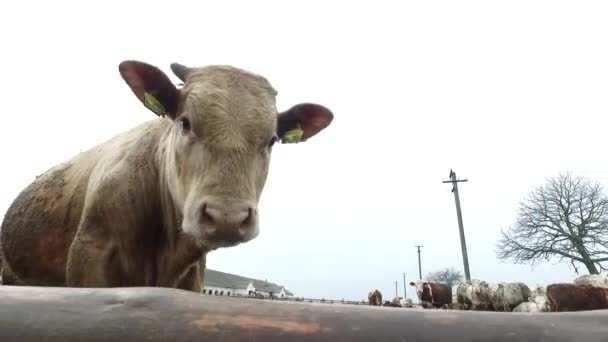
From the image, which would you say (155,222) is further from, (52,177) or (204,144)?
(52,177)

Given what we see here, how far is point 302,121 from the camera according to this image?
360 cm

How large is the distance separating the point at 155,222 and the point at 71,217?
82 centimetres

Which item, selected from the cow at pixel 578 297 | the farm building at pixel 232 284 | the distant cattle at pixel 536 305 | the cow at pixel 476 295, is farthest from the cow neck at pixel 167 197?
the farm building at pixel 232 284

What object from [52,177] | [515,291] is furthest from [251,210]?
[515,291]

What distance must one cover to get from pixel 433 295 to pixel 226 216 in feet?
52.7

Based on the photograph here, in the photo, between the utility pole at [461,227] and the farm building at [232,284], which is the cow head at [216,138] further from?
the farm building at [232,284]

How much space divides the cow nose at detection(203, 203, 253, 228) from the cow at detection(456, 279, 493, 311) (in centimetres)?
1428

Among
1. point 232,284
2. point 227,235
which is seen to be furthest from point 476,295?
point 232,284

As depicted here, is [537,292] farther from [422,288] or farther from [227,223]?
[227,223]

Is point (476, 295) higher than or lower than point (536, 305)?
higher

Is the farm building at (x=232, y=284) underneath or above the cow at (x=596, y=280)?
above

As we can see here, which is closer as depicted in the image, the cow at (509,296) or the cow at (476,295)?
the cow at (509,296)

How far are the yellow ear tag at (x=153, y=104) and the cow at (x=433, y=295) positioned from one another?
1541cm

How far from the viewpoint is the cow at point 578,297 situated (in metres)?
10.5
